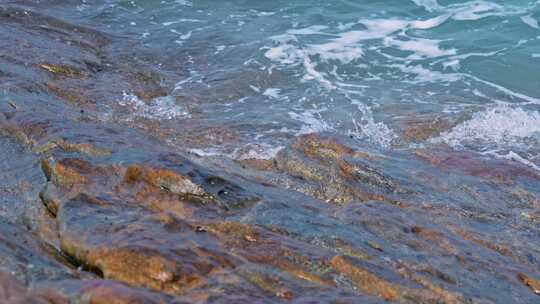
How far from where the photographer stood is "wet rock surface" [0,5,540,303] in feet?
13.9

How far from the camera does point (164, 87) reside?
1107 cm

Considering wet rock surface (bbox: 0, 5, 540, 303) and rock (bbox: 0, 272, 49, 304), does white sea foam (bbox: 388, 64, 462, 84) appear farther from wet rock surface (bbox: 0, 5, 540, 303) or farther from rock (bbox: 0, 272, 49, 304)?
rock (bbox: 0, 272, 49, 304)

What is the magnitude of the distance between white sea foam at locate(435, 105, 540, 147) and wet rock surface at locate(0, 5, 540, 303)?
1046 mm

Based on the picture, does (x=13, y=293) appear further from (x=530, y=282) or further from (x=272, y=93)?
(x=272, y=93)

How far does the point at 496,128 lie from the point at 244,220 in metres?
6.27

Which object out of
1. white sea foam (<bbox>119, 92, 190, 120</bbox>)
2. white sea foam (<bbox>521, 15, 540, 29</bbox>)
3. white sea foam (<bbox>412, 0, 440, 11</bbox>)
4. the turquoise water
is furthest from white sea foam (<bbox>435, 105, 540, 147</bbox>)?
white sea foam (<bbox>412, 0, 440, 11</bbox>)

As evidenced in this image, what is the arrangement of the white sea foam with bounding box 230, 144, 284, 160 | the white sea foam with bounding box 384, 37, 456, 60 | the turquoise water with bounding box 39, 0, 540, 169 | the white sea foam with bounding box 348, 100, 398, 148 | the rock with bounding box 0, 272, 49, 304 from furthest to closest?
the white sea foam with bounding box 384, 37, 456, 60 < the turquoise water with bounding box 39, 0, 540, 169 < the white sea foam with bounding box 348, 100, 398, 148 < the white sea foam with bounding box 230, 144, 284, 160 < the rock with bounding box 0, 272, 49, 304

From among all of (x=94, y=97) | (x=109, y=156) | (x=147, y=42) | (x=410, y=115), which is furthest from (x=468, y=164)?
(x=147, y=42)

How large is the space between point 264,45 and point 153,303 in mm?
11227

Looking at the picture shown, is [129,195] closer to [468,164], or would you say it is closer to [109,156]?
[109,156]

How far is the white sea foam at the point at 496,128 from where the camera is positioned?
31.9ft

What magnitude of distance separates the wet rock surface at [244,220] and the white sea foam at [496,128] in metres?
1.05

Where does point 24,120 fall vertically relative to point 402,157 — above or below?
above

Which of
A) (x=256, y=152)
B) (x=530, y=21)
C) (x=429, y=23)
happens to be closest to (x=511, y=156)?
(x=256, y=152)
